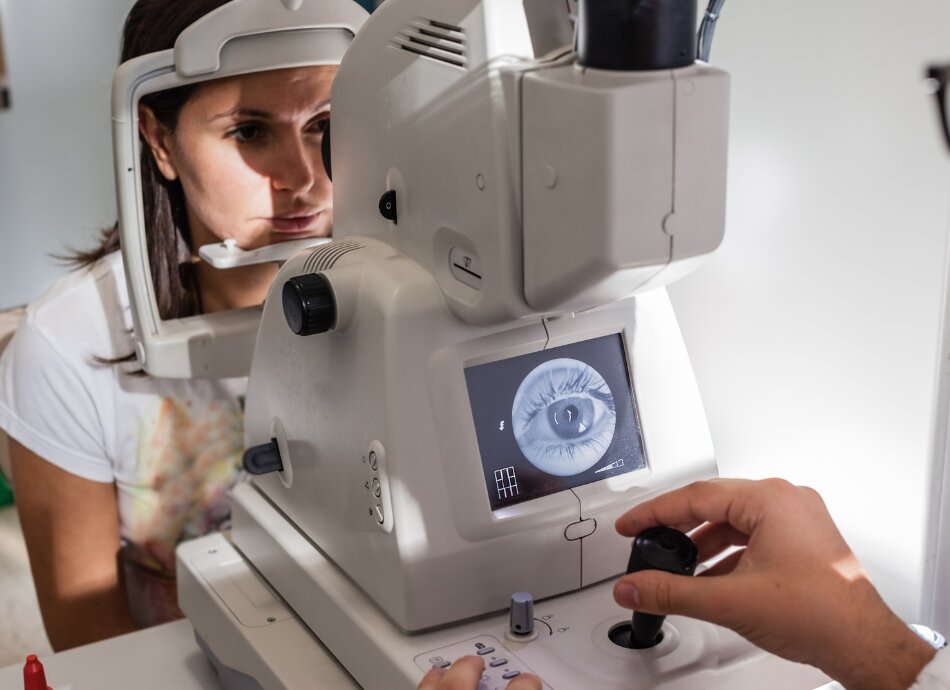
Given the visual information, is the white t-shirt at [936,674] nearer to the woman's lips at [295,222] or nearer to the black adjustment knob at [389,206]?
the black adjustment knob at [389,206]

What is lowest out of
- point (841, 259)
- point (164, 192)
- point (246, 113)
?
point (841, 259)

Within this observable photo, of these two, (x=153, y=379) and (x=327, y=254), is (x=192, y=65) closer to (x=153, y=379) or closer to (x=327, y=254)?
(x=327, y=254)

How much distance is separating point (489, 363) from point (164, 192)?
77 cm

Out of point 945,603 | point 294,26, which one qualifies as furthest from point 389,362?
point 945,603

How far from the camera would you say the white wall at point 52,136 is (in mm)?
1832

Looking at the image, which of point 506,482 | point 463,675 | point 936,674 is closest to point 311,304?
point 506,482

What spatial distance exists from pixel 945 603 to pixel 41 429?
1.30 metres

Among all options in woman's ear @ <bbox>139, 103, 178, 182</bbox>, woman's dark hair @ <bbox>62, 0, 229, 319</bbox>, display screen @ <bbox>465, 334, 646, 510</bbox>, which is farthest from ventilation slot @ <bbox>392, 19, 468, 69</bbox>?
woman's ear @ <bbox>139, 103, 178, 182</bbox>

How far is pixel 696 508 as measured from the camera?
33.1 inches

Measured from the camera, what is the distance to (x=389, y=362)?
84 cm

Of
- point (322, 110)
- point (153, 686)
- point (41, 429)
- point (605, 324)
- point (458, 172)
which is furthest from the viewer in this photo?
point (41, 429)

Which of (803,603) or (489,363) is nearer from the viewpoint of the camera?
(803,603)

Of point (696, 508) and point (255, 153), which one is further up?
point (255, 153)

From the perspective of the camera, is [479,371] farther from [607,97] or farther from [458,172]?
[607,97]
